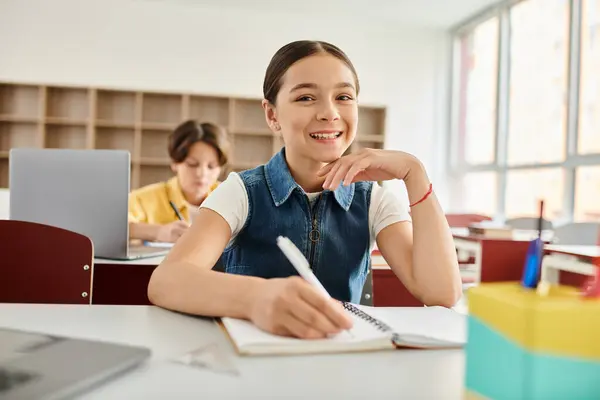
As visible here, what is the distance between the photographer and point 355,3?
221 inches

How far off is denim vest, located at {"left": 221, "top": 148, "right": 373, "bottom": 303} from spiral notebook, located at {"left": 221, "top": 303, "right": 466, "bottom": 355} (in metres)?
0.34

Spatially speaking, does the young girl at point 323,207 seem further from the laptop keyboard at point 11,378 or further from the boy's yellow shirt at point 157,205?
the boy's yellow shirt at point 157,205

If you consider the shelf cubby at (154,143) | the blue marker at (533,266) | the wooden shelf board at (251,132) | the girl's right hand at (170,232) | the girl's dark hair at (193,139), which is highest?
the wooden shelf board at (251,132)

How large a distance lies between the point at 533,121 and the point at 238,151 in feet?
9.74

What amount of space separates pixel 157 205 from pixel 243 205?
1.59m

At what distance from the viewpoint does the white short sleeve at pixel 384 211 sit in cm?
122

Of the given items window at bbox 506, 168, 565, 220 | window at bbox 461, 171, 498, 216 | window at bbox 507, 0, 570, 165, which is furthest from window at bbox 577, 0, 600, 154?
window at bbox 461, 171, 498, 216

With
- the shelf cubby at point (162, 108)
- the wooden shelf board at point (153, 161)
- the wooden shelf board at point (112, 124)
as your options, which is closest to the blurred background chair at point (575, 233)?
the wooden shelf board at point (153, 161)

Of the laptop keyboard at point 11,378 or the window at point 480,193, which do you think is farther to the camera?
the window at point 480,193

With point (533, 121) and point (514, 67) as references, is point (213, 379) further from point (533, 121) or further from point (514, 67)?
point (514, 67)

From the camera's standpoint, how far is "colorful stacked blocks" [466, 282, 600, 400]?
41cm

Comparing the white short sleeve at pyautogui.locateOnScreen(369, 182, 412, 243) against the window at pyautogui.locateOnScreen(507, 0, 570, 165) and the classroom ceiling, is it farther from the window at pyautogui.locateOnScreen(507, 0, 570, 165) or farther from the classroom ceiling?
the classroom ceiling

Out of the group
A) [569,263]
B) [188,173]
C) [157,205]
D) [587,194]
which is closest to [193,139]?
[188,173]

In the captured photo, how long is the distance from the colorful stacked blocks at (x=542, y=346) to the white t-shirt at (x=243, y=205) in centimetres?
68
